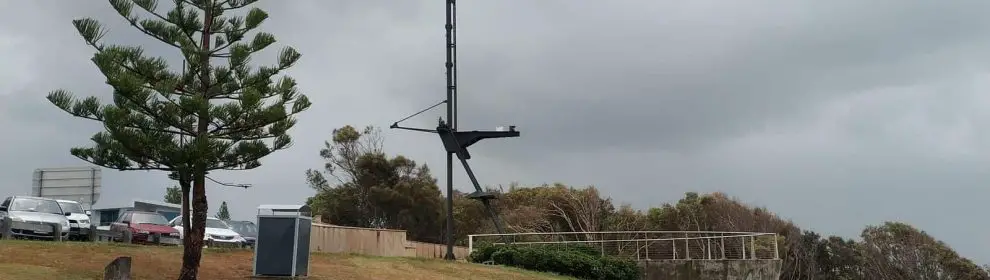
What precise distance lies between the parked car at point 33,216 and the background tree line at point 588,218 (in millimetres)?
23062

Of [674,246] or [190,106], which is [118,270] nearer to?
[190,106]

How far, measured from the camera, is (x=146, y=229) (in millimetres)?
24094

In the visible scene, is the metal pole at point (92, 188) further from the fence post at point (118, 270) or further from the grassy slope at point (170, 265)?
the fence post at point (118, 270)

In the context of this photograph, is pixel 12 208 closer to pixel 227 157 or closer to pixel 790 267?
pixel 227 157

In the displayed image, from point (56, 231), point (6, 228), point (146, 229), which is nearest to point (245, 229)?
point (146, 229)

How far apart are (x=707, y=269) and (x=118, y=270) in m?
17.9

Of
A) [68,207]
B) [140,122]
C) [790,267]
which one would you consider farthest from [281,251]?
[790,267]

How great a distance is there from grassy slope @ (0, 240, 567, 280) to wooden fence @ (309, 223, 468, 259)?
10.1 ft

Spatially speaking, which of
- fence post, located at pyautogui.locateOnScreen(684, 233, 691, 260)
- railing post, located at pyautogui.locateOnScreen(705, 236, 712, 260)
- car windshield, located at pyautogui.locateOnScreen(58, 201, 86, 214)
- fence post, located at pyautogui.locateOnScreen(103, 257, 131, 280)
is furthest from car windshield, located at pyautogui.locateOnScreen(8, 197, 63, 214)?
railing post, located at pyautogui.locateOnScreen(705, 236, 712, 260)

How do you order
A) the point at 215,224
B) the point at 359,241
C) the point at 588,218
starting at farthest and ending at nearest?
the point at 588,218, the point at 215,224, the point at 359,241

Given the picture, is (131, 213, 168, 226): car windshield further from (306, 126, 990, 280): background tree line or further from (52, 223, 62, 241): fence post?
(306, 126, 990, 280): background tree line

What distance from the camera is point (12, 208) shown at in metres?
22.5

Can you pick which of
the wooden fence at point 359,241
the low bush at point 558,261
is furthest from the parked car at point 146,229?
the low bush at point 558,261

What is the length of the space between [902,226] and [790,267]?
7.22 meters
